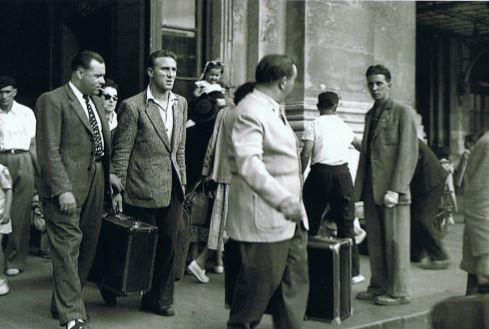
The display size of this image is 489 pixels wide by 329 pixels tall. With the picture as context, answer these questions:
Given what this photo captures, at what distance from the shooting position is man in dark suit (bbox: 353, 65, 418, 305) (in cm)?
603

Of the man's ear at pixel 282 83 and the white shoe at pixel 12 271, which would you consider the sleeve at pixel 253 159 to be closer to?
the man's ear at pixel 282 83

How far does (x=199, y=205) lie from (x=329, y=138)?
1.51 meters

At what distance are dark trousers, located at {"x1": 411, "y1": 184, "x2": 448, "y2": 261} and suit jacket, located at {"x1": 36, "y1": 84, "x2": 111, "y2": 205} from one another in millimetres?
4648

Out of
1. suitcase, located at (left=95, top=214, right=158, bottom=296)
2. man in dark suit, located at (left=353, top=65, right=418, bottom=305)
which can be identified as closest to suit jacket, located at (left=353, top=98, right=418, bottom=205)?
man in dark suit, located at (left=353, top=65, right=418, bottom=305)

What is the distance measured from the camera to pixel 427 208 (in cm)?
828

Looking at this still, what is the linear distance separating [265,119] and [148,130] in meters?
1.60

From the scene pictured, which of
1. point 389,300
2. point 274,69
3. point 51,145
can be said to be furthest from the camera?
point 389,300

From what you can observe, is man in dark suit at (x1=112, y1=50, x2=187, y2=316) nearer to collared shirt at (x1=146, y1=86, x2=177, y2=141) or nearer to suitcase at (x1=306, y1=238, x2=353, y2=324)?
collared shirt at (x1=146, y1=86, x2=177, y2=141)

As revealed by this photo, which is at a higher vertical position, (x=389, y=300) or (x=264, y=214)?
(x=264, y=214)

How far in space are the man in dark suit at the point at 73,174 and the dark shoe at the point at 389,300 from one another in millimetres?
2624

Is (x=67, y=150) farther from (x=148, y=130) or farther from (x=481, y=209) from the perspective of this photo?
(x=481, y=209)

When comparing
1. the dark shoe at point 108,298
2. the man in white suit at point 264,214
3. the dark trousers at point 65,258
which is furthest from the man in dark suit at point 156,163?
the man in white suit at point 264,214

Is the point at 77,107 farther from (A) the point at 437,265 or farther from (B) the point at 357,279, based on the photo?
(A) the point at 437,265

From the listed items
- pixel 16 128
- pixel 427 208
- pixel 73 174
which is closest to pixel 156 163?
pixel 73 174
